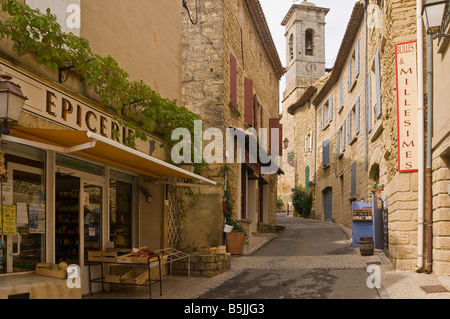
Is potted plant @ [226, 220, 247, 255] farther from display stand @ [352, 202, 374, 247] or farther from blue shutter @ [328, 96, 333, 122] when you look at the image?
blue shutter @ [328, 96, 333, 122]

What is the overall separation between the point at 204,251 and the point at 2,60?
590 cm

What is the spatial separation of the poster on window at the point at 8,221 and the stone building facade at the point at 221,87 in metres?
5.70

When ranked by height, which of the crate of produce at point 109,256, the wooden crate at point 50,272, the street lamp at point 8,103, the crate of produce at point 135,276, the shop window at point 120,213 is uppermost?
the street lamp at point 8,103

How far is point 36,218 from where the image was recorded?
19.9ft

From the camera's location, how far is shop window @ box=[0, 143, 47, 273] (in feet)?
18.1

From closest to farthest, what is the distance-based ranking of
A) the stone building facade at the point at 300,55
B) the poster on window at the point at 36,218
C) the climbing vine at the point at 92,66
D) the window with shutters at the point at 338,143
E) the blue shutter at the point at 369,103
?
1. the climbing vine at the point at 92,66
2. the poster on window at the point at 36,218
3. the blue shutter at the point at 369,103
4. the window with shutters at the point at 338,143
5. the stone building facade at the point at 300,55

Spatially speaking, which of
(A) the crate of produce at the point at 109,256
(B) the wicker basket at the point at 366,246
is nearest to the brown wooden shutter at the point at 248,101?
(B) the wicker basket at the point at 366,246

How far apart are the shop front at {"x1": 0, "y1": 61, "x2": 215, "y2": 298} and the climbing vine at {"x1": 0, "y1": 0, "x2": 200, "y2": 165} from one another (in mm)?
301

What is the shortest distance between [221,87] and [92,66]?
6220mm

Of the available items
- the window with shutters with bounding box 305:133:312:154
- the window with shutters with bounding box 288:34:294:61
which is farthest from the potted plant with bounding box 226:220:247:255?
the window with shutters with bounding box 288:34:294:61

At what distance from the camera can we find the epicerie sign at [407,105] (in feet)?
27.3

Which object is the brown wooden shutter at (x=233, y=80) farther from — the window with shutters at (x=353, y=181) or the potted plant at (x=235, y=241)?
the window with shutters at (x=353, y=181)

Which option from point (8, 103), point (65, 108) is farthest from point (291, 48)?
point (8, 103)
